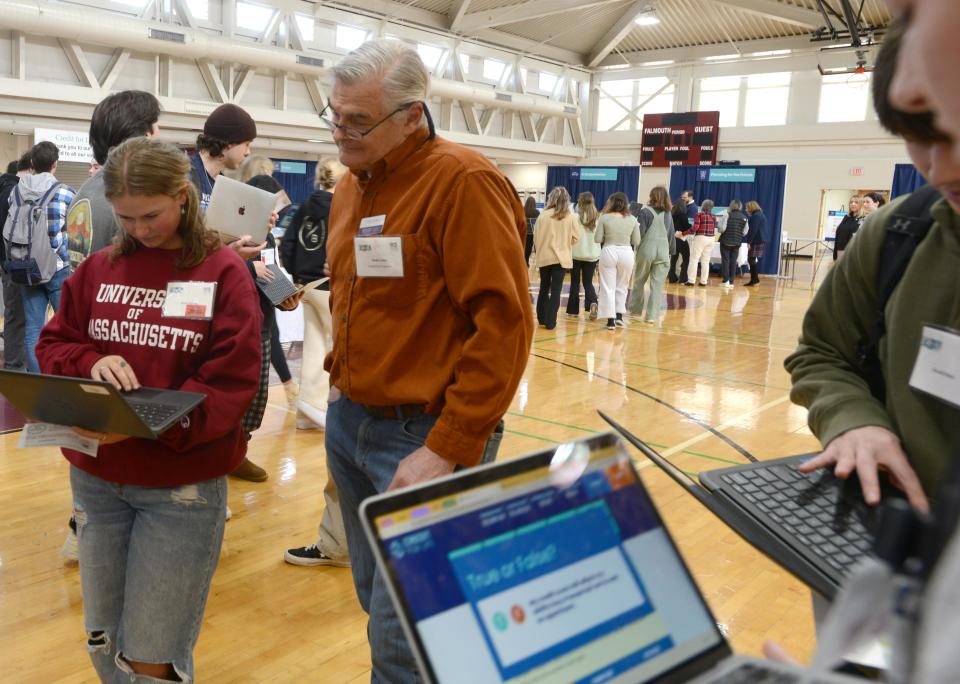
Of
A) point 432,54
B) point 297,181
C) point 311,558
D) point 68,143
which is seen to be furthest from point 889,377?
point 432,54

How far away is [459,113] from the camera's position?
18.6 m

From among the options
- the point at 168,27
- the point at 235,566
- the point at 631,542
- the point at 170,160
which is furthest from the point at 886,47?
the point at 168,27

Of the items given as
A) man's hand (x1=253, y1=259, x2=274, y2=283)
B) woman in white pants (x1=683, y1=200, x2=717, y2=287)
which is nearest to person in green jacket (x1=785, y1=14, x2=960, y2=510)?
man's hand (x1=253, y1=259, x2=274, y2=283)

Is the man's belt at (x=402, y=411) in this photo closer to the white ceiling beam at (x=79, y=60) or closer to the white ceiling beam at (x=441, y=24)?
the white ceiling beam at (x=79, y=60)

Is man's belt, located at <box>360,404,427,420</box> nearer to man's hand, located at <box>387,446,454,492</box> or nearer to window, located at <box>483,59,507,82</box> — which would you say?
man's hand, located at <box>387,446,454,492</box>

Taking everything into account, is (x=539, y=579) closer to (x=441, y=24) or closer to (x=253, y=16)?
(x=253, y=16)

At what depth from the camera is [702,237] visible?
13.3m

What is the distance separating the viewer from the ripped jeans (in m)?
1.63

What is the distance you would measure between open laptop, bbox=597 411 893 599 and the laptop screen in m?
0.17

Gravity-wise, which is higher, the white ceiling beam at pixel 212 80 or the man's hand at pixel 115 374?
the white ceiling beam at pixel 212 80

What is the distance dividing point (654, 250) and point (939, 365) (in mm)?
8419

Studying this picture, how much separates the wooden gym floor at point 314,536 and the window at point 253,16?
34.9 ft

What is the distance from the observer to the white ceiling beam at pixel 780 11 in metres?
15.9

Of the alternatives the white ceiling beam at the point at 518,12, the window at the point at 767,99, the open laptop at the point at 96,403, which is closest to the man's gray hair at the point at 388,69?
the open laptop at the point at 96,403
